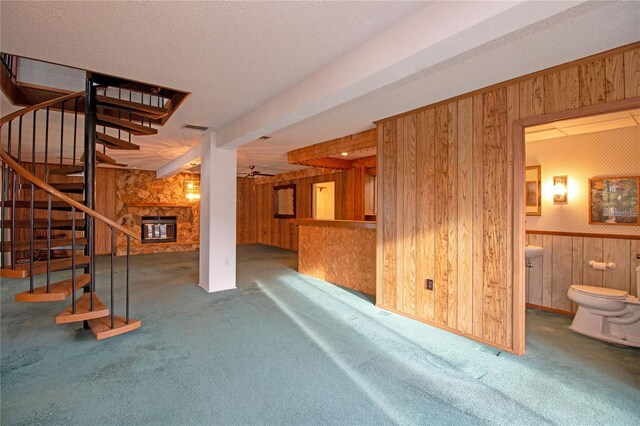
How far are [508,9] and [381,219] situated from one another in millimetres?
2543

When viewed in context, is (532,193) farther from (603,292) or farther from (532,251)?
(603,292)

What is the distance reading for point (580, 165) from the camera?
3.66 metres

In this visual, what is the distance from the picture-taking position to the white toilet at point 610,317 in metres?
2.79

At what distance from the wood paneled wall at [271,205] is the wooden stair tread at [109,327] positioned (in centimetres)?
491

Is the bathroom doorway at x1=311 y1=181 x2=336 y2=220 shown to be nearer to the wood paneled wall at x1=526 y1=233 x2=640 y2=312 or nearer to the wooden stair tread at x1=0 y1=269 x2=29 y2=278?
the wood paneled wall at x1=526 y1=233 x2=640 y2=312

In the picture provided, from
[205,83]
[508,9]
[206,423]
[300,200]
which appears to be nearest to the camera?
[508,9]

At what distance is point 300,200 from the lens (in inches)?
350

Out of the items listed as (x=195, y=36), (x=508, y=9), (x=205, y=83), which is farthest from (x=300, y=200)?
(x=508, y=9)

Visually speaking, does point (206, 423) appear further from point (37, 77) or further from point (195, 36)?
point (37, 77)

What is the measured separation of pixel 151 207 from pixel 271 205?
3451 mm

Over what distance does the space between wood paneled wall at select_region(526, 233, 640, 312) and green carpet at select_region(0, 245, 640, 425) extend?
15.2 inches

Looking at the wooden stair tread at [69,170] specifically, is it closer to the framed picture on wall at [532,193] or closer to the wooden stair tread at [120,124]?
the wooden stair tread at [120,124]

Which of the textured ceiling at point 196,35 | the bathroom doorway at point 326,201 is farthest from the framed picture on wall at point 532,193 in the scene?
the bathroom doorway at point 326,201

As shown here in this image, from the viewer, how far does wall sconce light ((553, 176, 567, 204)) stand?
376 centimetres
